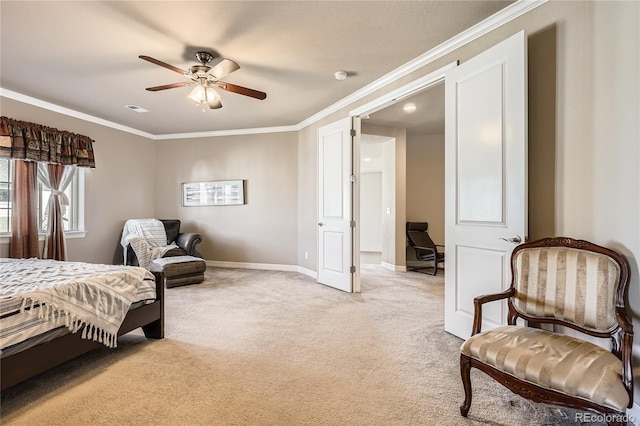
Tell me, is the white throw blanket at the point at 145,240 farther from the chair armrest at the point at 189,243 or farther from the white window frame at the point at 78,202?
the white window frame at the point at 78,202

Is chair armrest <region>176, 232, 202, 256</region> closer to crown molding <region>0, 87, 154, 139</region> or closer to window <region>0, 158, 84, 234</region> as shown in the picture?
window <region>0, 158, 84, 234</region>

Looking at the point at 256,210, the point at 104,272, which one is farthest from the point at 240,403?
the point at 256,210

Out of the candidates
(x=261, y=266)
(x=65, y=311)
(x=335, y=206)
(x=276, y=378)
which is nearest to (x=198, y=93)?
(x=65, y=311)

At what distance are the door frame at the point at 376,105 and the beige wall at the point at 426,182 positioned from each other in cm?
251

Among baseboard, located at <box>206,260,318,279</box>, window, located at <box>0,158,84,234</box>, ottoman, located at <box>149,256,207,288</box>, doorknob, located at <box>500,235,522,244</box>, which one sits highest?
window, located at <box>0,158,84,234</box>

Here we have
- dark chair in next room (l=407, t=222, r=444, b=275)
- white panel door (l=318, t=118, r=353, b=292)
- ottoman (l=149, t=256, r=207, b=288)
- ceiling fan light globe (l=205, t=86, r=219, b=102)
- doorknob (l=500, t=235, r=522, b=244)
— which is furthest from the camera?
dark chair in next room (l=407, t=222, r=444, b=275)

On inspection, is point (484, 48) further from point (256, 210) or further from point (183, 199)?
point (183, 199)

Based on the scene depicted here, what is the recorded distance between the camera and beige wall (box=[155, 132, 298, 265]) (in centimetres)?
577

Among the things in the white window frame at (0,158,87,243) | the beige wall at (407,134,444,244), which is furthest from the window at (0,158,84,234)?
the beige wall at (407,134,444,244)

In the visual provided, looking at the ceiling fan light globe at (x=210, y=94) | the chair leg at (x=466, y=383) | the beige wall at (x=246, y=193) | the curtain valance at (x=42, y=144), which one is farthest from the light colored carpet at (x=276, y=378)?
the curtain valance at (x=42, y=144)

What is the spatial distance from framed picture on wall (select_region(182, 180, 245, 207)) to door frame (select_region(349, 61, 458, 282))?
2.60 m

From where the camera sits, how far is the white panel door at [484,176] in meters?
2.17

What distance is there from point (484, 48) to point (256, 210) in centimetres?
441

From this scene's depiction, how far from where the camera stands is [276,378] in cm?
209
